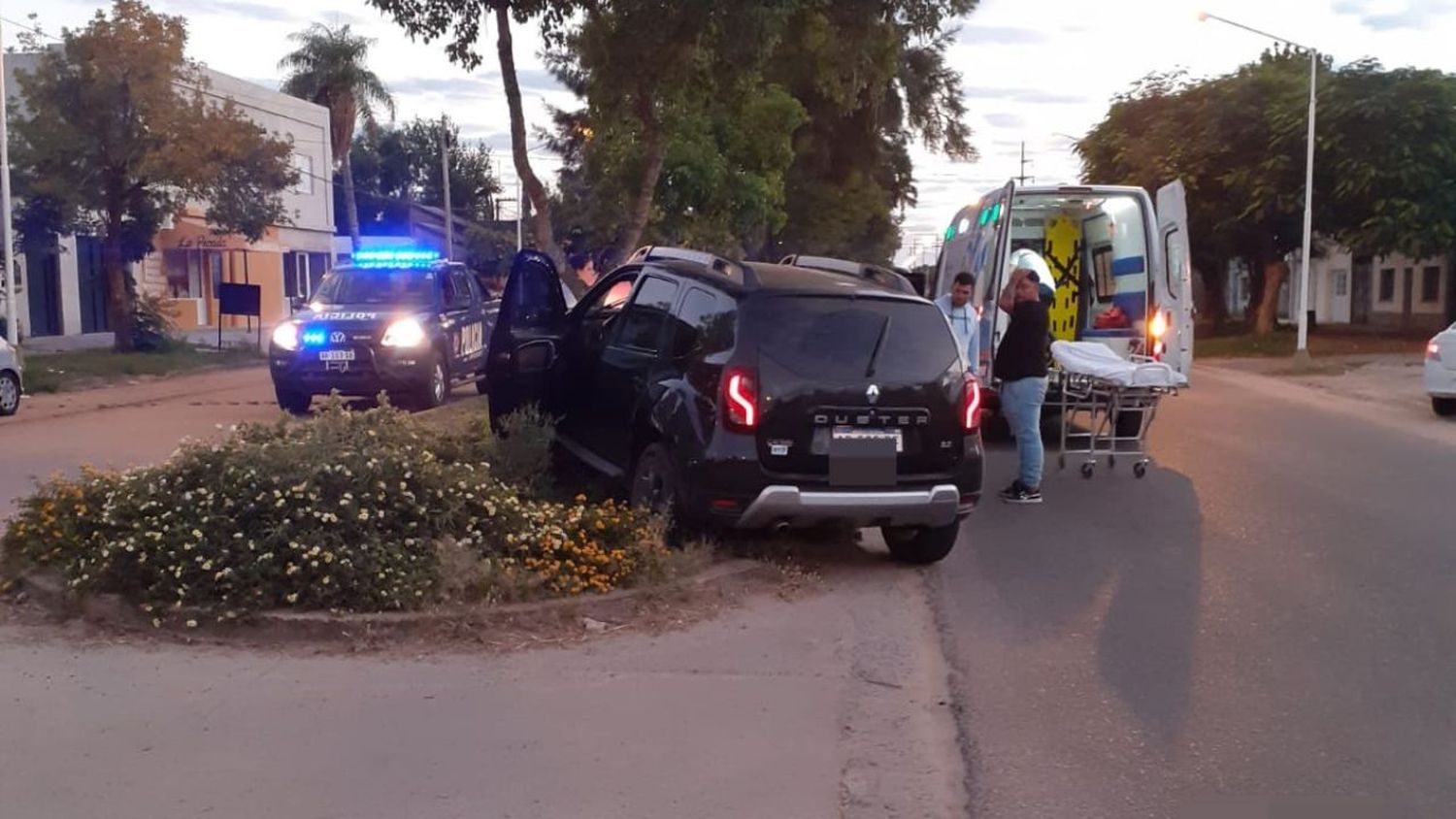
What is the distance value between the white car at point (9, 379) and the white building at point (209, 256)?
10.6m

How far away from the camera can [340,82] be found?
4894cm

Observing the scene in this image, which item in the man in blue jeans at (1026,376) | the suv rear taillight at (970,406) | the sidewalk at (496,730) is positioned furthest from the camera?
the man in blue jeans at (1026,376)

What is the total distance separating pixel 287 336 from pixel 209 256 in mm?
26136

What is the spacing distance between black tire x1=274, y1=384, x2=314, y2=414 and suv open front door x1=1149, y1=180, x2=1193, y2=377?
9541mm

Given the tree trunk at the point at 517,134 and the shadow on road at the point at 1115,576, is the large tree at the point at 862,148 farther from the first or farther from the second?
the shadow on road at the point at 1115,576

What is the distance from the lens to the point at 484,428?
10133 millimetres

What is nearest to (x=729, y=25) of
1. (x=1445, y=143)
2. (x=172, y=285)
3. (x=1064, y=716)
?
(x=1064, y=716)

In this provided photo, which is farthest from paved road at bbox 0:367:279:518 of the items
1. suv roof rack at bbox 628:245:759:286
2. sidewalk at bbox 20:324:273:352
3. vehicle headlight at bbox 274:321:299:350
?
sidewalk at bbox 20:324:273:352

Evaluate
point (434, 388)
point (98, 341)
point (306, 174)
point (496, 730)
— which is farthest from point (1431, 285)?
point (496, 730)

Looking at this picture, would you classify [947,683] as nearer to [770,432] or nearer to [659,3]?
[770,432]

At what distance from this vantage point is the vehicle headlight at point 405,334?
15.3 meters

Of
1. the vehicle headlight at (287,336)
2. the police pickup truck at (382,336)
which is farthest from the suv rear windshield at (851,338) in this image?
the vehicle headlight at (287,336)

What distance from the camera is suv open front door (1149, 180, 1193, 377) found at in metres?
13.1

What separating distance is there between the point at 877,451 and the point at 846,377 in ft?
1.47
